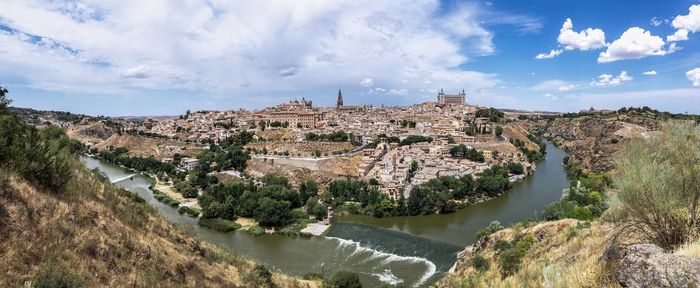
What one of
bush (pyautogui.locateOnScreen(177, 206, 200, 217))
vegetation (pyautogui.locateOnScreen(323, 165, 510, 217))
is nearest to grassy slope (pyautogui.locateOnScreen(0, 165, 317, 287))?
vegetation (pyautogui.locateOnScreen(323, 165, 510, 217))

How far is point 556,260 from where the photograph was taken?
7.62 m

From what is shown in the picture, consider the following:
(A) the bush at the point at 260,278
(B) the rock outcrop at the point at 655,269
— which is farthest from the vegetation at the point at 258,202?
(B) the rock outcrop at the point at 655,269

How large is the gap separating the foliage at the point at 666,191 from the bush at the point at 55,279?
21.9ft

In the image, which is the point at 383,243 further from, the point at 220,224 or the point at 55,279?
the point at 55,279

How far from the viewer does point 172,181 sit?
40125mm

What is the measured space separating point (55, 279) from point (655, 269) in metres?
6.42

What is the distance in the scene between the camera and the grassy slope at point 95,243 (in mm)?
5598

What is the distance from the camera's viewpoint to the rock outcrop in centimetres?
335

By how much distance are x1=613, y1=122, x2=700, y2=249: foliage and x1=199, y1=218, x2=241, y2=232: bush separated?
23749 mm

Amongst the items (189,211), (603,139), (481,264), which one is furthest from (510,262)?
(603,139)

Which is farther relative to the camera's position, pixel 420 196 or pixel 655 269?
pixel 420 196

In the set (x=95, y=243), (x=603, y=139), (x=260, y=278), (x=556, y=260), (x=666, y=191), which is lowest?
(x=260, y=278)

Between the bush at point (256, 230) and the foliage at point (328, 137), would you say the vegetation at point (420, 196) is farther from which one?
the foliage at point (328, 137)

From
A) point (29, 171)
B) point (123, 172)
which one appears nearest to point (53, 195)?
point (29, 171)
